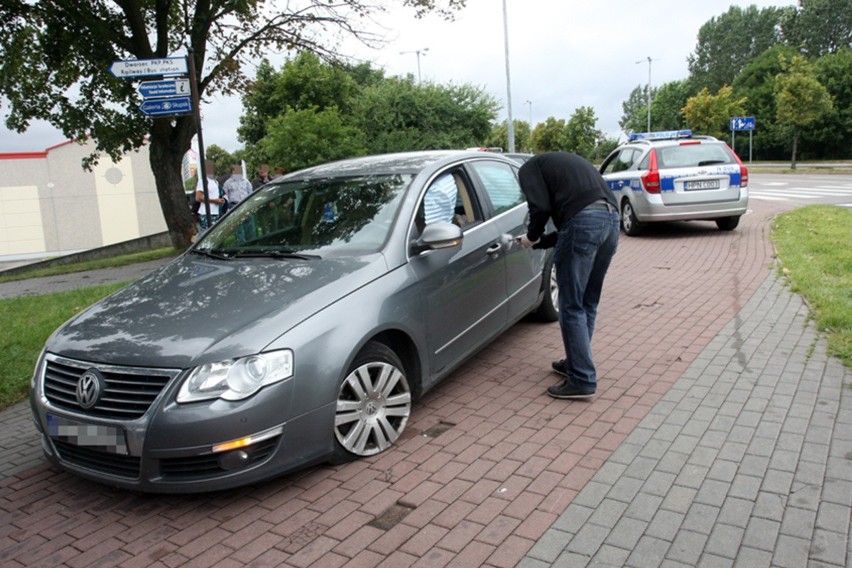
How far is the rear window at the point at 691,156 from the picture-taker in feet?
36.6

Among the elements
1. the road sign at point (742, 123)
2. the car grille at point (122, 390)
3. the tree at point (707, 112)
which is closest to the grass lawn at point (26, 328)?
the car grille at point (122, 390)

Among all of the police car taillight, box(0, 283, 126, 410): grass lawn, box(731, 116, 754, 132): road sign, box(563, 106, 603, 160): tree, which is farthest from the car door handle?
box(731, 116, 754, 132): road sign

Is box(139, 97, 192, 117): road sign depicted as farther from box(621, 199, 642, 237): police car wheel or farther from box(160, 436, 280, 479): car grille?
box(621, 199, 642, 237): police car wheel

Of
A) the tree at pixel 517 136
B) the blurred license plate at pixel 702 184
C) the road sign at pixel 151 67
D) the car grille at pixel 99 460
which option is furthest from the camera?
the tree at pixel 517 136

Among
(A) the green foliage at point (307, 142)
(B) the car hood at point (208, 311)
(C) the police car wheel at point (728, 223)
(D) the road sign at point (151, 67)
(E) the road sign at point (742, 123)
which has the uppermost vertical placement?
(E) the road sign at point (742, 123)

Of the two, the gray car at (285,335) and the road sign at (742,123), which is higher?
the road sign at (742,123)

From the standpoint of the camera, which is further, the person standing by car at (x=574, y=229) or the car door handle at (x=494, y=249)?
the car door handle at (x=494, y=249)

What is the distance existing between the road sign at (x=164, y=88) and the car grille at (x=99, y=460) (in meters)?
5.74

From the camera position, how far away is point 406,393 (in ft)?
13.2

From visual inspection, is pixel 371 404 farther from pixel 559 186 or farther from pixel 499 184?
pixel 499 184

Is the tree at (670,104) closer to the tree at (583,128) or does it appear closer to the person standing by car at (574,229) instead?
the tree at (583,128)

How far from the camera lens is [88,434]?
3.32 meters

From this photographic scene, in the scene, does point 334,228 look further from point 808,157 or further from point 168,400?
point 808,157

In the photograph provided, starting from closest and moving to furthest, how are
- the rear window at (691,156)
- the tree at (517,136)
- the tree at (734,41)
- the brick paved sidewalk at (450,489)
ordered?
the brick paved sidewalk at (450,489) < the rear window at (691,156) < the tree at (517,136) < the tree at (734,41)
